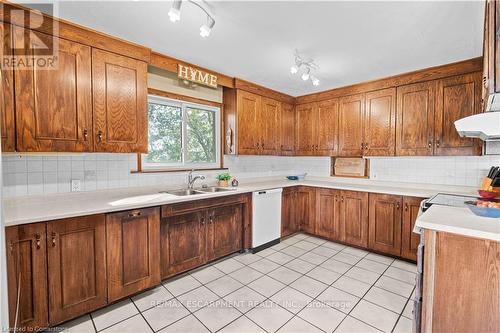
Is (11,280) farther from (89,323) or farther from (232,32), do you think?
(232,32)

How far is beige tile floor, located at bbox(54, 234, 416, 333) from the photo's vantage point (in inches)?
71.5

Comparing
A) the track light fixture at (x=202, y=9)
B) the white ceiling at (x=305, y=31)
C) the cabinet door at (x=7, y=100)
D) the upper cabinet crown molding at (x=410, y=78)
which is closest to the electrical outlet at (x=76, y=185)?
the cabinet door at (x=7, y=100)

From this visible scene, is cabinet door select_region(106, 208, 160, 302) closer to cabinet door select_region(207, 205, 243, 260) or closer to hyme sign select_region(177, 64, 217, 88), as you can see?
cabinet door select_region(207, 205, 243, 260)

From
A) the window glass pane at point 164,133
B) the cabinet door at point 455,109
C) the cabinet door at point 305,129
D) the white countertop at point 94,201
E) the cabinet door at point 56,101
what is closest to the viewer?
the white countertop at point 94,201

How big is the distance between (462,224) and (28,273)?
9.31 ft

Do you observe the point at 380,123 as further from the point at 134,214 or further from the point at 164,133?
the point at 134,214

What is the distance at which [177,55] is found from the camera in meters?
2.65

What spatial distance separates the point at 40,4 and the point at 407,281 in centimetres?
414

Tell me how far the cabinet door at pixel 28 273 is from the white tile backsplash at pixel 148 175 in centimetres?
69

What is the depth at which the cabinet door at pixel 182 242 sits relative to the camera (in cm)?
239

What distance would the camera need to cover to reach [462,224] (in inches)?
55.3

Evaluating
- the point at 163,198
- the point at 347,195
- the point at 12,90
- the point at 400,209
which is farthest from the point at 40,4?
the point at 400,209

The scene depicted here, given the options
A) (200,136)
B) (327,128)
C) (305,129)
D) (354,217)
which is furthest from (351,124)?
(200,136)

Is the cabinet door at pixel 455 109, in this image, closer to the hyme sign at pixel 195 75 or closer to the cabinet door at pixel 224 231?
the cabinet door at pixel 224 231
